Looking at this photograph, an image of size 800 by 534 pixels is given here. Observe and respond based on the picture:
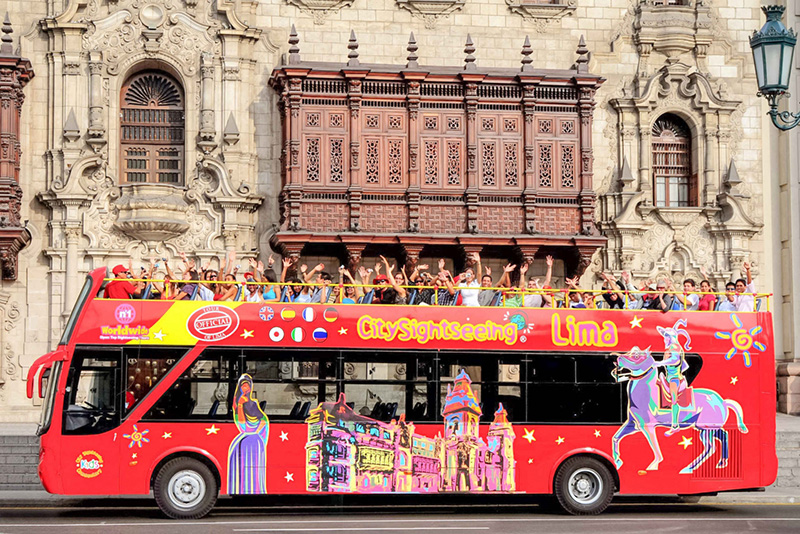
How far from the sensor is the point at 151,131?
29.4m

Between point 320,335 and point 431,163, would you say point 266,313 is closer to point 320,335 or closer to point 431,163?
point 320,335

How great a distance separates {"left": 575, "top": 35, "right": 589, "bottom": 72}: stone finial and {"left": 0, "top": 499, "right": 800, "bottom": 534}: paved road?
501 inches

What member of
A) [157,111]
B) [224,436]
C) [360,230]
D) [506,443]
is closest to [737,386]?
[506,443]

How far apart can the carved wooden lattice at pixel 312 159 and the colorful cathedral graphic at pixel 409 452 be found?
37.0ft

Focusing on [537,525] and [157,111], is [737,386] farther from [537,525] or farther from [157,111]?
[157,111]

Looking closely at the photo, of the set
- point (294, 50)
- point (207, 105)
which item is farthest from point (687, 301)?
point (207, 105)

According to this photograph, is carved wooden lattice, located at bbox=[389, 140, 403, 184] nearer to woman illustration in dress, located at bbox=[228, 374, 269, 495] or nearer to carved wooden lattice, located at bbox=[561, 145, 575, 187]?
carved wooden lattice, located at bbox=[561, 145, 575, 187]

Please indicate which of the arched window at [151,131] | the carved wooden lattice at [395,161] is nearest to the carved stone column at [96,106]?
the arched window at [151,131]

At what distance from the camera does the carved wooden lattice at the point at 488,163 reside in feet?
96.0

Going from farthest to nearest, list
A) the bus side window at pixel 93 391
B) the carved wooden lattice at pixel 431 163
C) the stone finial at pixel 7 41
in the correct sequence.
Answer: the carved wooden lattice at pixel 431 163, the stone finial at pixel 7 41, the bus side window at pixel 93 391

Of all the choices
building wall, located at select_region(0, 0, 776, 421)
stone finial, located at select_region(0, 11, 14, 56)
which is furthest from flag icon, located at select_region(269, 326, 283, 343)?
stone finial, located at select_region(0, 11, 14, 56)

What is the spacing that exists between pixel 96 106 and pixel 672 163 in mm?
15204

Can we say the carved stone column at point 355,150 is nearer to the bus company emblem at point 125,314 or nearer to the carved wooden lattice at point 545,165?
the carved wooden lattice at point 545,165

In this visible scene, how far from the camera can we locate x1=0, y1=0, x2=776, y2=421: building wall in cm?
2859
